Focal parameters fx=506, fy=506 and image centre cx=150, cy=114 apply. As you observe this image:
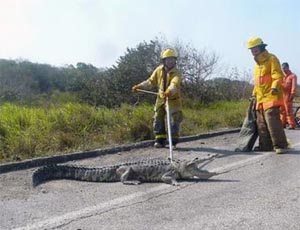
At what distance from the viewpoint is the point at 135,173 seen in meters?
7.12

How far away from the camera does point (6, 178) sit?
7.40 metres

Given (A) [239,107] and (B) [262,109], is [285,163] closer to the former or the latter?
(B) [262,109]

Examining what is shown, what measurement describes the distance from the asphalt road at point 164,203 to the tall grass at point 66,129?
1.60 meters

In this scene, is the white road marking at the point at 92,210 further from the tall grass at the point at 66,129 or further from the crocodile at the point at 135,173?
the tall grass at the point at 66,129

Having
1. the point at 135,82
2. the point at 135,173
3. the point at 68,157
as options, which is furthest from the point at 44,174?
the point at 135,82

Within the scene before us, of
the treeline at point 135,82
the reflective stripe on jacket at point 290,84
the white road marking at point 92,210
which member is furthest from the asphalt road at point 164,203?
the treeline at point 135,82

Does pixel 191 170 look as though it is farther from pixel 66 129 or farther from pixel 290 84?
pixel 290 84

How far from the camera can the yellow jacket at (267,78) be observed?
380 inches

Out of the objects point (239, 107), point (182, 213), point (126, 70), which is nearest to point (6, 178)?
point (182, 213)

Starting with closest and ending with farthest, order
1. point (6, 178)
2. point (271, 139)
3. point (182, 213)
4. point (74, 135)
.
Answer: point (182, 213)
point (6, 178)
point (271, 139)
point (74, 135)

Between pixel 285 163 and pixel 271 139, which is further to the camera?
pixel 271 139

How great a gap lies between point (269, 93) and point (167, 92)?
6.69ft

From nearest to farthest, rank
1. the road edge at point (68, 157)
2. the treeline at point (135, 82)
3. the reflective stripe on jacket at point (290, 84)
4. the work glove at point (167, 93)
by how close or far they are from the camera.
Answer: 1. the road edge at point (68, 157)
2. the work glove at point (167, 93)
3. the reflective stripe on jacket at point (290, 84)
4. the treeline at point (135, 82)

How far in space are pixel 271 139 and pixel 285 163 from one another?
1.53m
